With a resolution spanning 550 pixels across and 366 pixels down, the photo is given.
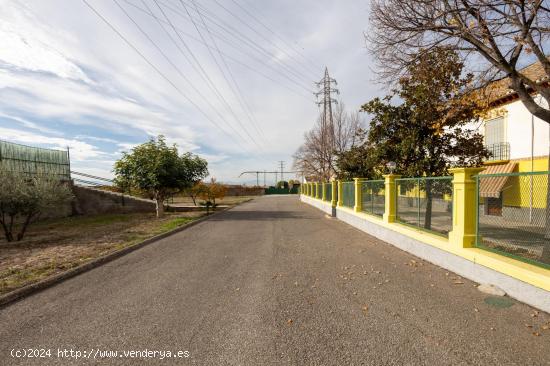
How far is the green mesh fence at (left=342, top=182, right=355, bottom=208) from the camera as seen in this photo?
13.3 meters

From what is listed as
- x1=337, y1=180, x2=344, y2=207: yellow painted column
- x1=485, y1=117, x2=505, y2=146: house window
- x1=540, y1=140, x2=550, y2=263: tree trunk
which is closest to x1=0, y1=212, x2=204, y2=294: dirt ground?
x1=540, y1=140, x2=550, y2=263: tree trunk

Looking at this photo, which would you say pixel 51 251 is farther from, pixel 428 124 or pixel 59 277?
pixel 428 124

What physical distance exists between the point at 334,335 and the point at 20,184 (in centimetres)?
1198

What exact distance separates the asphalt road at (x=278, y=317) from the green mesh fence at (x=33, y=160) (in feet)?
44.0

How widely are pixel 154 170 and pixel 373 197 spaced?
1213 centimetres

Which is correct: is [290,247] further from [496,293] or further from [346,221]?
[346,221]

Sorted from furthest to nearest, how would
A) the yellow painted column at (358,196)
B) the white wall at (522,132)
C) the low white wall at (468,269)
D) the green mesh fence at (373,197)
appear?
the white wall at (522,132), the yellow painted column at (358,196), the green mesh fence at (373,197), the low white wall at (468,269)

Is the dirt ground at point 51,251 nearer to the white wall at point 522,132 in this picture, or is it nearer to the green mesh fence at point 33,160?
the green mesh fence at point 33,160

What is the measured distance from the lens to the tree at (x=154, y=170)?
52.0 ft

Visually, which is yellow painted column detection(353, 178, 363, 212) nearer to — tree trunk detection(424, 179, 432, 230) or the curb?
tree trunk detection(424, 179, 432, 230)

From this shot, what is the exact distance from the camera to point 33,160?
16.6 meters

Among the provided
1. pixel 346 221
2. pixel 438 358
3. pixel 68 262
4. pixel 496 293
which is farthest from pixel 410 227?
pixel 68 262

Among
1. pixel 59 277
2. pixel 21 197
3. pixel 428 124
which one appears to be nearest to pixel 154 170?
pixel 21 197

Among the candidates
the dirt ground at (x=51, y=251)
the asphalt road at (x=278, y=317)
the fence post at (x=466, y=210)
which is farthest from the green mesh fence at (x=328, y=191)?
the fence post at (x=466, y=210)
